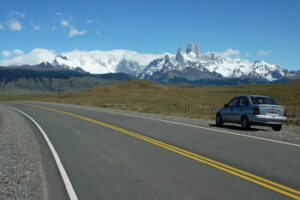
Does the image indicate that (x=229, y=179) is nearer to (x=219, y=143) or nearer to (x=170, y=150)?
(x=170, y=150)

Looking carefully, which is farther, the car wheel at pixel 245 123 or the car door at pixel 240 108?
the car door at pixel 240 108

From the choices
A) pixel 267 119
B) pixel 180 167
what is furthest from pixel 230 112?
pixel 180 167

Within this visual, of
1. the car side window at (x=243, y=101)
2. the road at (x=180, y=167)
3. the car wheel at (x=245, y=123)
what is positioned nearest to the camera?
the road at (x=180, y=167)

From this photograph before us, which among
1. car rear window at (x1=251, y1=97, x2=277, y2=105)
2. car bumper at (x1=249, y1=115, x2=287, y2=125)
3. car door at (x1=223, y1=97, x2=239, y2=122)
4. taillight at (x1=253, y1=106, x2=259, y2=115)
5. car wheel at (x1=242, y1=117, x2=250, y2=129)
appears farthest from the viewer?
car door at (x1=223, y1=97, x2=239, y2=122)

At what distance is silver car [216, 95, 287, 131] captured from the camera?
16500 millimetres

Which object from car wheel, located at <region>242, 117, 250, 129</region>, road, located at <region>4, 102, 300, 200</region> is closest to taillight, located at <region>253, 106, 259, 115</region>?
car wheel, located at <region>242, 117, 250, 129</region>

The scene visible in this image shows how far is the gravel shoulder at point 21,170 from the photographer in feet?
23.3

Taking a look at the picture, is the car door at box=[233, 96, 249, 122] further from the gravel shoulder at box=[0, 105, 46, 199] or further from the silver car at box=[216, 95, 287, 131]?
the gravel shoulder at box=[0, 105, 46, 199]

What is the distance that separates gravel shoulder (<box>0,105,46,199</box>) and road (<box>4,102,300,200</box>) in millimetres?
737

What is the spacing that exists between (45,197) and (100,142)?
688cm

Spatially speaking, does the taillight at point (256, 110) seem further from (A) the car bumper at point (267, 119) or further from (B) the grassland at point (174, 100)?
(B) the grassland at point (174, 100)

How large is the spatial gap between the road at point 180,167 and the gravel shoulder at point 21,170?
74 centimetres

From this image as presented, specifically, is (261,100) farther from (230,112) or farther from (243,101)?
(230,112)

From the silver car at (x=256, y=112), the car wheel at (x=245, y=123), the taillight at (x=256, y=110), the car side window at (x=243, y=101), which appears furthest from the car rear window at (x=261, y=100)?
the car wheel at (x=245, y=123)
